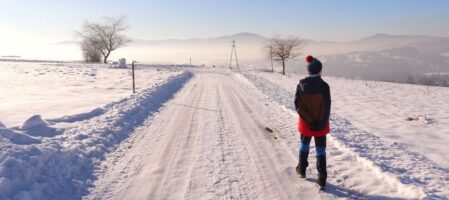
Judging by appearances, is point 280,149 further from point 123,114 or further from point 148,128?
point 123,114

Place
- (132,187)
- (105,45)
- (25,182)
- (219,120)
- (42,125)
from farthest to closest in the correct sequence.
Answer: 1. (105,45)
2. (219,120)
3. (42,125)
4. (132,187)
5. (25,182)

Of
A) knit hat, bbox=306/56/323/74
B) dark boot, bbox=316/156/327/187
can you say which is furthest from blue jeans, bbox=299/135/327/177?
knit hat, bbox=306/56/323/74

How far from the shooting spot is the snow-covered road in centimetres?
571

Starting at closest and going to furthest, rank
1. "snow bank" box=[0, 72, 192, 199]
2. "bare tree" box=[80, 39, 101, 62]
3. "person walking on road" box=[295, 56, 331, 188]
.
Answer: "snow bank" box=[0, 72, 192, 199] < "person walking on road" box=[295, 56, 331, 188] < "bare tree" box=[80, 39, 101, 62]

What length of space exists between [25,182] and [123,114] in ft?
20.5

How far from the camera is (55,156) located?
6.86 m

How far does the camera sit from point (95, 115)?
12.2 m

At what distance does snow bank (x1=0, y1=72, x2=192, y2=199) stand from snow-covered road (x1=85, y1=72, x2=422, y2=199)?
357mm

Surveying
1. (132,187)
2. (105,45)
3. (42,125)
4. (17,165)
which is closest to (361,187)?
(132,187)

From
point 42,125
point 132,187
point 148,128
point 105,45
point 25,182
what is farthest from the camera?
point 105,45

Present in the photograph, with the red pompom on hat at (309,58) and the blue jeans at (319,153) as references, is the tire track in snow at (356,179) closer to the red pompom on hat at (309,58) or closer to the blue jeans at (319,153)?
the blue jeans at (319,153)

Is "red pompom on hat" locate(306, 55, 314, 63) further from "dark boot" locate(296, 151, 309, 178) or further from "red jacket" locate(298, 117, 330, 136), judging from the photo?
"dark boot" locate(296, 151, 309, 178)

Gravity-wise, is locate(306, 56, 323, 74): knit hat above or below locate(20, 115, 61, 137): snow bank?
above

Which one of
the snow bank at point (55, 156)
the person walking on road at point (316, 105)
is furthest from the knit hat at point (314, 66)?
the snow bank at point (55, 156)
